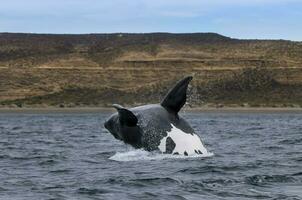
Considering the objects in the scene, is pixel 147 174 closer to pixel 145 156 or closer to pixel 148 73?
pixel 145 156

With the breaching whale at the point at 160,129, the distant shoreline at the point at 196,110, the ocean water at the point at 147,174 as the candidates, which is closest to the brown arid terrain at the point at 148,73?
the distant shoreline at the point at 196,110

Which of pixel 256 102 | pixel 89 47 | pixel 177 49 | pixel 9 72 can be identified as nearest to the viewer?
pixel 256 102

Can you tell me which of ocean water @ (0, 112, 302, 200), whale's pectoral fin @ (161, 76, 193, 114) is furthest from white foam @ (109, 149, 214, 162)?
whale's pectoral fin @ (161, 76, 193, 114)

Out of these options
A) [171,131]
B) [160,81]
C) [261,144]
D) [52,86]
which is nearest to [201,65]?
[160,81]

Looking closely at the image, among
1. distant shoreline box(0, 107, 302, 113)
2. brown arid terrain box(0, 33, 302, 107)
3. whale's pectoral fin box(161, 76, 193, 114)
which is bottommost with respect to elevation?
distant shoreline box(0, 107, 302, 113)

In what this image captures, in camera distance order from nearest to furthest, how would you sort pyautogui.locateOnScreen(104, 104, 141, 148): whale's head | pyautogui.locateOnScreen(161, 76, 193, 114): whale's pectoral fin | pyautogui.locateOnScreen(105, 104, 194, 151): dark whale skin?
pyautogui.locateOnScreen(161, 76, 193, 114): whale's pectoral fin → pyautogui.locateOnScreen(104, 104, 141, 148): whale's head → pyautogui.locateOnScreen(105, 104, 194, 151): dark whale skin

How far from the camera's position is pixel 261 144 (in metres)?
29.0

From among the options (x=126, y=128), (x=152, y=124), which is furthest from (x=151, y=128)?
(x=126, y=128)

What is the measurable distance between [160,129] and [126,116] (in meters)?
1.19

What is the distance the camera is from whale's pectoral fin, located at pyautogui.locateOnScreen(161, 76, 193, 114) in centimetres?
1920

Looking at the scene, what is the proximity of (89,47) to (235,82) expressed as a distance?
40.1 m

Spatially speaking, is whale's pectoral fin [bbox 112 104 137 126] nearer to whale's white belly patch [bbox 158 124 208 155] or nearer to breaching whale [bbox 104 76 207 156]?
breaching whale [bbox 104 76 207 156]

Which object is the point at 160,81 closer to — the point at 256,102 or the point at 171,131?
the point at 256,102

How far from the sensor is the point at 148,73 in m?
100
